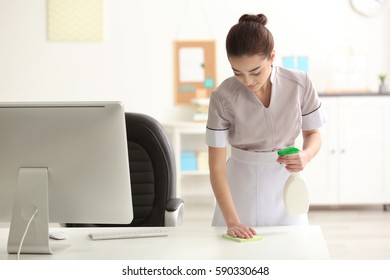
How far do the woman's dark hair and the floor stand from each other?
7.08ft

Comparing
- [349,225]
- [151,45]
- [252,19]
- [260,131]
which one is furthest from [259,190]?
[151,45]

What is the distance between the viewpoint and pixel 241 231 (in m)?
2.04

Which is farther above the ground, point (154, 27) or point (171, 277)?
point (154, 27)

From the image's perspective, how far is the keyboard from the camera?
211 centimetres

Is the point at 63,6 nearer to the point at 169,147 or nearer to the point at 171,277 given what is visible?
the point at 169,147

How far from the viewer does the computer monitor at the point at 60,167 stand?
189 centimetres

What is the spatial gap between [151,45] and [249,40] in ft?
12.7

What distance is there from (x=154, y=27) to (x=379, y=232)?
2.49 m

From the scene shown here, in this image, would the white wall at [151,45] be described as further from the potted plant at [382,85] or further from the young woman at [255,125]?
the young woman at [255,125]

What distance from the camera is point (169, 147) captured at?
2768 mm

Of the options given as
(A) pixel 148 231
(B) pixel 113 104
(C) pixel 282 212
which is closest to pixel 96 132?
(B) pixel 113 104

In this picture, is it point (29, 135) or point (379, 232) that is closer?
point (29, 135)

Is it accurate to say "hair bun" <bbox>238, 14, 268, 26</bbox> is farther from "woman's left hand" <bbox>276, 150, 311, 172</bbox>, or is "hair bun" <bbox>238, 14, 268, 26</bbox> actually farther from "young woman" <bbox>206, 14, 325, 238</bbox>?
"woman's left hand" <bbox>276, 150, 311, 172</bbox>

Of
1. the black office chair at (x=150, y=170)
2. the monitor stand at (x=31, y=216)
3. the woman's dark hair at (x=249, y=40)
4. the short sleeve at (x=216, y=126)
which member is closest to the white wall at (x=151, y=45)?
the black office chair at (x=150, y=170)
